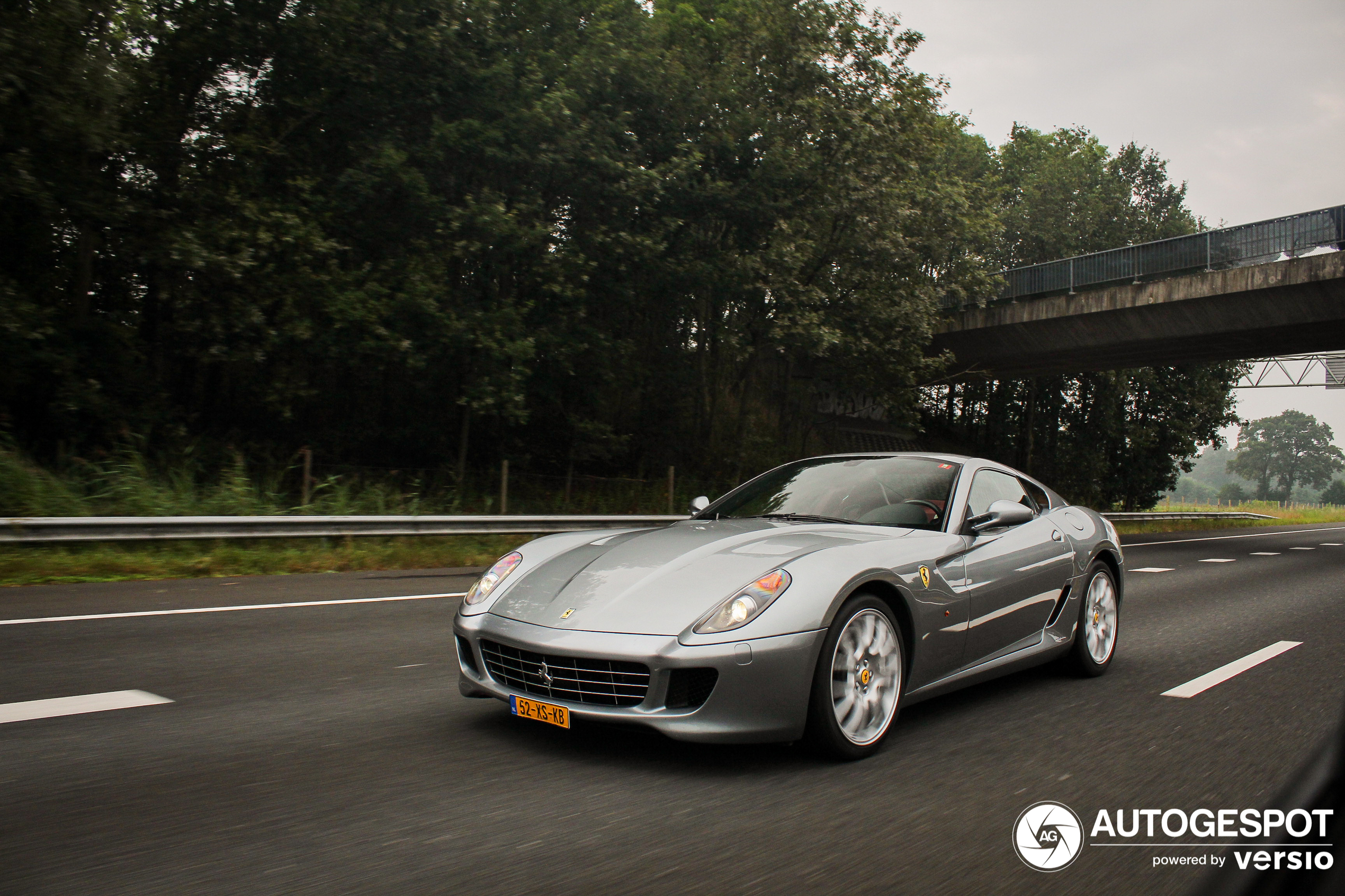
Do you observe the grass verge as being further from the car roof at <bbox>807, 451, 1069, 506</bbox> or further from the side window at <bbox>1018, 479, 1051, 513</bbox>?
the side window at <bbox>1018, 479, 1051, 513</bbox>

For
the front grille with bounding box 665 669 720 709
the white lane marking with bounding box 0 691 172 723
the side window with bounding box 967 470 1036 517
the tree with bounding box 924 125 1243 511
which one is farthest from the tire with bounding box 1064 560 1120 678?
the tree with bounding box 924 125 1243 511

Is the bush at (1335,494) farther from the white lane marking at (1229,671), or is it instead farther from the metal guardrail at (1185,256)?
the white lane marking at (1229,671)

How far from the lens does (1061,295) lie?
2802 cm

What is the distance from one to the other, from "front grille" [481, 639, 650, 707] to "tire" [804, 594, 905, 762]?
69 centimetres

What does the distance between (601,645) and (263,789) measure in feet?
4.08

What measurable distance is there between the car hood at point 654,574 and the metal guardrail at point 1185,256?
2276cm

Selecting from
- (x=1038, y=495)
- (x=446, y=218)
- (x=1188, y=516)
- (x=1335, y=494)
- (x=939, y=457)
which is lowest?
(x=1335, y=494)

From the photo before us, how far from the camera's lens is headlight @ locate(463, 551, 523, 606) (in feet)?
14.8

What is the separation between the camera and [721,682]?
3.71 metres

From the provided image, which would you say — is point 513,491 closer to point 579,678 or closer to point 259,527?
point 259,527

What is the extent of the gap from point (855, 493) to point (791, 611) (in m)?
1.71

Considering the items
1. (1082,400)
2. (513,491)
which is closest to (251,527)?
(513,491)

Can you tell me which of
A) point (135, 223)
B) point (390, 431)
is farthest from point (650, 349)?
point (135, 223)

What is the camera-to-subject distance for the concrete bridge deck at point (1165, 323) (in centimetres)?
2292
